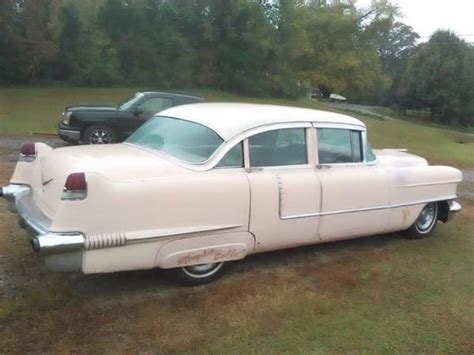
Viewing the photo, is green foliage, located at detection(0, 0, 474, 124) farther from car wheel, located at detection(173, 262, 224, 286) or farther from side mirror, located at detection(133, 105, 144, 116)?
car wheel, located at detection(173, 262, 224, 286)

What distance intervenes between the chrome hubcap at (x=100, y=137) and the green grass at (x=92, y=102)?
4.13 meters

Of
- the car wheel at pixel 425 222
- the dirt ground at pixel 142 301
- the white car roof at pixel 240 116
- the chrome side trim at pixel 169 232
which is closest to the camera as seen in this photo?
the dirt ground at pixel 142 301

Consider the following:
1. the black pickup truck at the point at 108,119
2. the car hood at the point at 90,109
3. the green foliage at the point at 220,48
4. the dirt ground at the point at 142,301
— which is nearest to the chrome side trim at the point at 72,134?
the black pickup truck at the point at 108,119

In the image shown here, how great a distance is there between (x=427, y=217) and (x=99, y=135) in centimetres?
801

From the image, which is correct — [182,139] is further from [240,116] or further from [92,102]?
[92,102]

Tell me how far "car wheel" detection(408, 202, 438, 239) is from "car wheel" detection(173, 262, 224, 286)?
2711 mm

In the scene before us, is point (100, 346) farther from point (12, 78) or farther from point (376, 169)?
point (12, 78)

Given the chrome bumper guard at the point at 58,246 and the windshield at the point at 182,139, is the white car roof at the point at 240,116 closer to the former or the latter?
the windshield at the point at 182,139

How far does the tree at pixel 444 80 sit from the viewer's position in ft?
149

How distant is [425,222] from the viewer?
598 centimetres

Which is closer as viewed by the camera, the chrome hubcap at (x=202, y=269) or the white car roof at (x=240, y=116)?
the chrome hubcap at (x=202, y=269)

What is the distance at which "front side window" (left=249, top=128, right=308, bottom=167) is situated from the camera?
4340mm

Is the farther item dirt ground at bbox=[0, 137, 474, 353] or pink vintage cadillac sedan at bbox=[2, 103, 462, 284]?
pink vintage cadillac sedan at bbox=[2, 103, 462, 284]

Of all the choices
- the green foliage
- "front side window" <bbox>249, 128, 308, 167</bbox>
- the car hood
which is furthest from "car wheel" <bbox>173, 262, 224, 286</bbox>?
the green foliage
